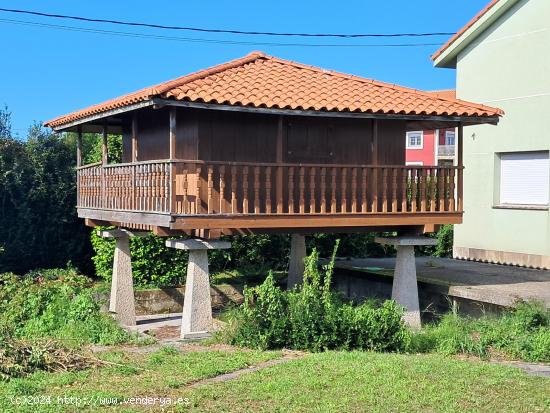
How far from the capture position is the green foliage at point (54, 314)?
11.1 m

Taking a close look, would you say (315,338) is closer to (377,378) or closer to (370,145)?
(377,378)

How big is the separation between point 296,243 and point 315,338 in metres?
6.09

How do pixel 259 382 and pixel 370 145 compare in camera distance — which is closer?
pixel 259 382

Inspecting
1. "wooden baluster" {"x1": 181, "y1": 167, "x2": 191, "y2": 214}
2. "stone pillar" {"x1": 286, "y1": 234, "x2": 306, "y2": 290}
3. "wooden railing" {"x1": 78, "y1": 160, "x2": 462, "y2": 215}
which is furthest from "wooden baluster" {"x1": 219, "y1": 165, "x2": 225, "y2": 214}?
"stone pillar" {"x1": 286, "y1": 234, "x2": 306, "y2": 290}

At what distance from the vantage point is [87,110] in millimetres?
12820

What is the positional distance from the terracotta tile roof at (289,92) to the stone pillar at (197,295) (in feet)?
7.55

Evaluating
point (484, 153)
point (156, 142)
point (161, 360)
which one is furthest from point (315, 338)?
point (484, 153)

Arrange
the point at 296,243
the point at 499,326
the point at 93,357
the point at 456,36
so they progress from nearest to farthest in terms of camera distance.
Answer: the point at 93,357 < the point at 499,326 < the point at 296,243 < the point at 456,36

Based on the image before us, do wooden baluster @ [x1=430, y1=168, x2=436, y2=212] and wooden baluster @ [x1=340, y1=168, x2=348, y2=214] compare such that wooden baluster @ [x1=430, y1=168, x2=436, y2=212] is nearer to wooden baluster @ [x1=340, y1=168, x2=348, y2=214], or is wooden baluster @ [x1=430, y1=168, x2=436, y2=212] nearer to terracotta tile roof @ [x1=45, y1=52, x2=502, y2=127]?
terracotta tile roof @ [x1=45, y1=52, x2=502, y2=127]

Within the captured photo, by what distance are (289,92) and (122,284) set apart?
5.17 metres

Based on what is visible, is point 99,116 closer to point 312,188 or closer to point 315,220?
point 312,188

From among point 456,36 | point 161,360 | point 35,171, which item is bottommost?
point 161,360

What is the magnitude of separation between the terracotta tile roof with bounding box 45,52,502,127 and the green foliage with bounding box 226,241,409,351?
2.54 meters

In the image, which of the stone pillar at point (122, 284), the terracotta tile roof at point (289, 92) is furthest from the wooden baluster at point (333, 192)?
the stone pillar at point (122, 284)
